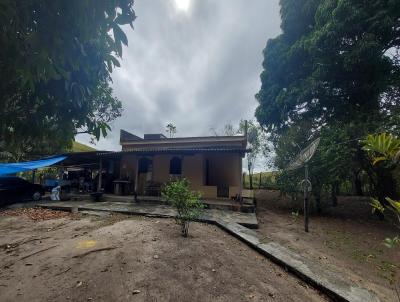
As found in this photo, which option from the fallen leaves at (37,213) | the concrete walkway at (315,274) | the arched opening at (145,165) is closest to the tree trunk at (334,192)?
the concrete walkway at (315,274)

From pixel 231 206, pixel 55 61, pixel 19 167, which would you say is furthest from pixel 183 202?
pixel 19 167

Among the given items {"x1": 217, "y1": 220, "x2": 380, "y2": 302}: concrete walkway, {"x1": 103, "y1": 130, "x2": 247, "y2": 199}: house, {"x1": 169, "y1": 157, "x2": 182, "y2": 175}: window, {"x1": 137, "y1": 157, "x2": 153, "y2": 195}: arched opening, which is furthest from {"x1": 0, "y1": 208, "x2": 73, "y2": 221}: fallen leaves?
{"x1": 217, "y1": 220, "x2": 380, "y2": 302}: concrete walkway

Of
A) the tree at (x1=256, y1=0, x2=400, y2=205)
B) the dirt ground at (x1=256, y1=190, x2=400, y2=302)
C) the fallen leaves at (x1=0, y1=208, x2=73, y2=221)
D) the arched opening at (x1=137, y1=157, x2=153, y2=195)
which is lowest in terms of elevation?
the dirt ground at (x1=256, y1=190, x2=400, y2=302)

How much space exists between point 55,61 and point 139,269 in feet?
11.8

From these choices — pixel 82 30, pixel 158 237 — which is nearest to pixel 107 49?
pixel 82 30

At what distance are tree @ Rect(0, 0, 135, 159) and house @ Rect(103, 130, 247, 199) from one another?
891 centimetres

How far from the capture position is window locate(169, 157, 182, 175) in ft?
45.6

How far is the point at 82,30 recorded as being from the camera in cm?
229

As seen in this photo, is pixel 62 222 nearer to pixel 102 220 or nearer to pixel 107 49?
pixel 102 220

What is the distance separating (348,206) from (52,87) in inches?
668

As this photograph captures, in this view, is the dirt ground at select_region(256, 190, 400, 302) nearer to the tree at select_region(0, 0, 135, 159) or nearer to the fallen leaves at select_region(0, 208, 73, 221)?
the tree at select_region(0, 0, 135, 159)

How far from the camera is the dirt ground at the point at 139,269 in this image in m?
3.59

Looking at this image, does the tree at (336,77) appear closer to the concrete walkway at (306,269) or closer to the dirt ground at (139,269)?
the concrete walkway at (306,269)

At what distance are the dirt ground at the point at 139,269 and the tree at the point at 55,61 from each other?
2.41m
